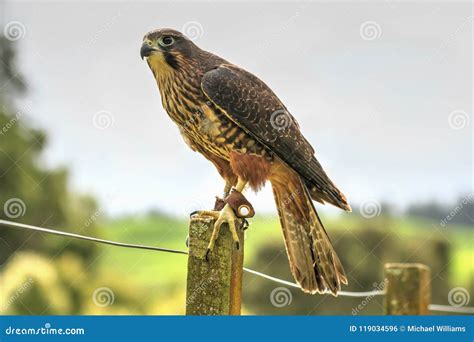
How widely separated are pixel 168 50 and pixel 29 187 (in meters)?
13.6

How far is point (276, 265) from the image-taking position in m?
14.1

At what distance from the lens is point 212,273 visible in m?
2.68

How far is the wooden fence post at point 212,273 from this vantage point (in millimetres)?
2674

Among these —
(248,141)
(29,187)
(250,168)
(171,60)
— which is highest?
(29,187)

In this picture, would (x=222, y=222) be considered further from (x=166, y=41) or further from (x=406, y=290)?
(x=406, y=290)

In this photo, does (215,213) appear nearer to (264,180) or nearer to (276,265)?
(264,180)

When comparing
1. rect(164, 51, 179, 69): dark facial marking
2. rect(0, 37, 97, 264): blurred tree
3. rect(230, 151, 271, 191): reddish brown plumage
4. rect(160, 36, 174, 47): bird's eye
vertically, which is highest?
rect(0, 37, 97, 264): blurred tree

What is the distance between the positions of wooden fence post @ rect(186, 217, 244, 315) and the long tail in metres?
0.92

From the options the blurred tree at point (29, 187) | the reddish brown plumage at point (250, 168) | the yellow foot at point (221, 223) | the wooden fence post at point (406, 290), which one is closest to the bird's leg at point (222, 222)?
the yellow foot at point (221, 223)

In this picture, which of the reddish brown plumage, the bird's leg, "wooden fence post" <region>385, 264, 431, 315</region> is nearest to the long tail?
the reddish brown plumage

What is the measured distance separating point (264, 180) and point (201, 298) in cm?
95

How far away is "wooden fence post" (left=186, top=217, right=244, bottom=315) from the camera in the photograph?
2.67 m

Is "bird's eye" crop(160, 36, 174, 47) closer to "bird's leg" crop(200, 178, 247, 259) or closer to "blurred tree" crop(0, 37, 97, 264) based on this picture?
"bird's leg" crop(200, 178, 247, 259)

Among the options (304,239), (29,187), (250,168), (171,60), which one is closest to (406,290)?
(304,239)
